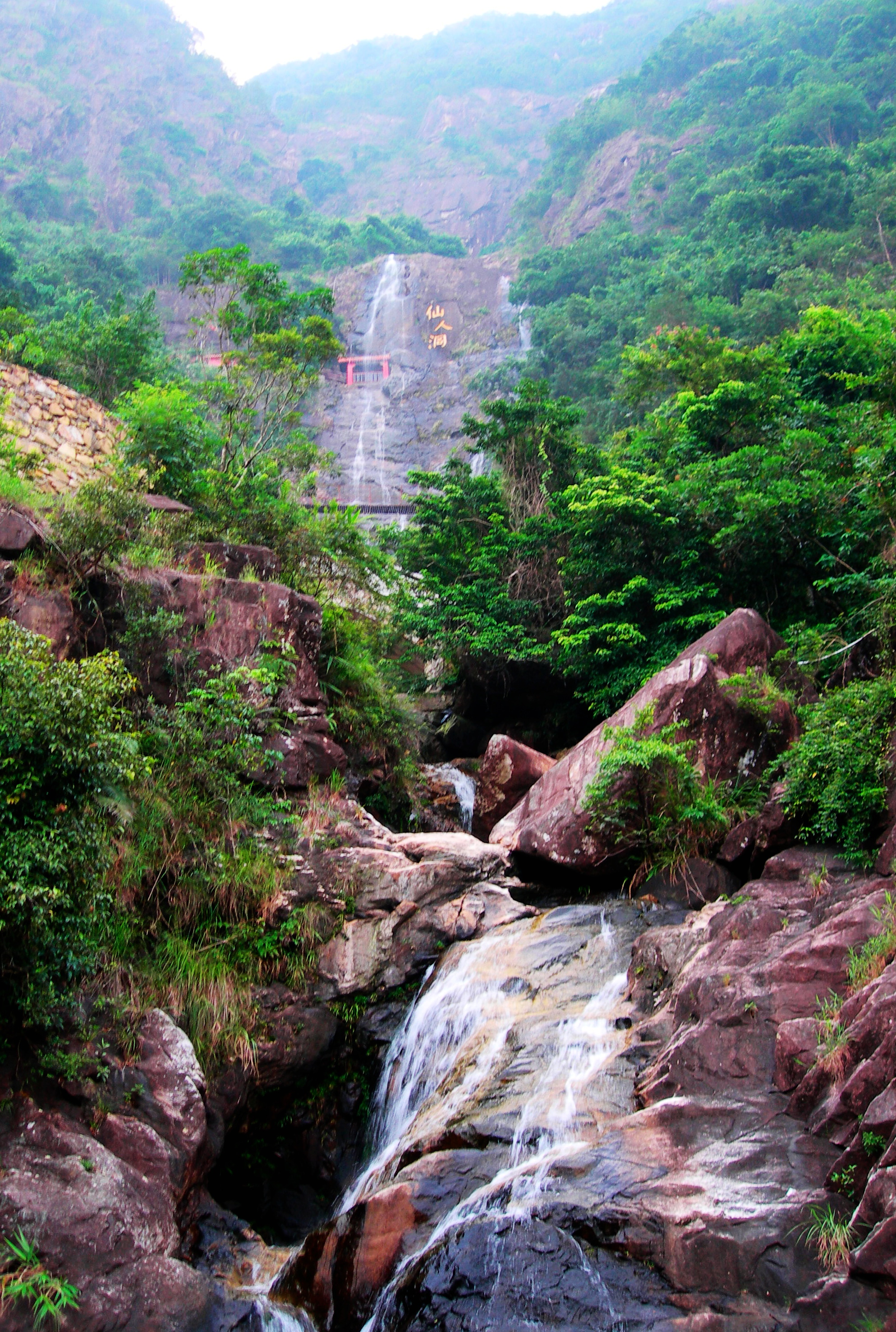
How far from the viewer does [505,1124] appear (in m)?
5.64

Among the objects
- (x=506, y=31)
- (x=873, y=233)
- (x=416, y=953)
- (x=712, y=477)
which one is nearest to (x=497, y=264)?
(x=873, y=233)

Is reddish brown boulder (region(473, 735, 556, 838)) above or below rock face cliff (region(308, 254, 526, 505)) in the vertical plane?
below

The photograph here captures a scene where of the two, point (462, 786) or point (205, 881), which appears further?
point (462, 786)

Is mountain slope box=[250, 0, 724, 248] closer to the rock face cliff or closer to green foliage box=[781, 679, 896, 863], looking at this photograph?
the rock face cliff

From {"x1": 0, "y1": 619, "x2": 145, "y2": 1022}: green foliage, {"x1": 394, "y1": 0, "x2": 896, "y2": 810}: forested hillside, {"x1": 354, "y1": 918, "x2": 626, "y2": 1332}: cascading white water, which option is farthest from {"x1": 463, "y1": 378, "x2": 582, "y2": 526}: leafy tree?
{"x1": 0, "y1": 619, "x2": 145, "y2": 1022}: green foliage

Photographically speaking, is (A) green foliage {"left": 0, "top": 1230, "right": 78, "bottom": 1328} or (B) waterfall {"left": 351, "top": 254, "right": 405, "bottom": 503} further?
(B) waterfall {"left": 351, "top": 254, "right": 405, "bottom": 503}

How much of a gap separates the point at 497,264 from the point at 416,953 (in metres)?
43.5

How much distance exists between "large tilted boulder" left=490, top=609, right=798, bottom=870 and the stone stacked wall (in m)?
8.54

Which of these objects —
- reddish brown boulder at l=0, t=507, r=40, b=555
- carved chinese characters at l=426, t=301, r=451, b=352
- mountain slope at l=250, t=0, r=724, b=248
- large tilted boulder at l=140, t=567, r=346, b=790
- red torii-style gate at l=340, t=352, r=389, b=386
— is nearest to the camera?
reddish brown boulder at l=0, t=507, r=40, b=555

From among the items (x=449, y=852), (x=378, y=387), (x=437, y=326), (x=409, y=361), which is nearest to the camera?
(x=449, y=852)

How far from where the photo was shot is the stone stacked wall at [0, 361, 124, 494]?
43.4 ft

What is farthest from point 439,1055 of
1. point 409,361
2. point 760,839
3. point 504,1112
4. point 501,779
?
point 409,361

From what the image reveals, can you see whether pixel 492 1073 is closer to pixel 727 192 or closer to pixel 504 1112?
pixel 504 1112

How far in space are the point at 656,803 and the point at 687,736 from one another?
1022 millimetres
